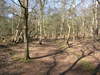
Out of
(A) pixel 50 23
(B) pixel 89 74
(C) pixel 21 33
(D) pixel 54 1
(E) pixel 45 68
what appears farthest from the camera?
(A) pixel 50 23

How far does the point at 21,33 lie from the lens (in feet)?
75.8

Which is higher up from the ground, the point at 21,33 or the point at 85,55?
the point at 21,33

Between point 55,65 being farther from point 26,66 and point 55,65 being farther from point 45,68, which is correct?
point 26,66

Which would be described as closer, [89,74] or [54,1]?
[89,74]

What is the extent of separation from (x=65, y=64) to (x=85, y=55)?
9.67 ft

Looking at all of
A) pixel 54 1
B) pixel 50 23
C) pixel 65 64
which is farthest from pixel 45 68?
pixel 50 23

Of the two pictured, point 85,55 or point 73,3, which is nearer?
point 85,55

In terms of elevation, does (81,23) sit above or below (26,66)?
above

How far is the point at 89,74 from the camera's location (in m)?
9.86

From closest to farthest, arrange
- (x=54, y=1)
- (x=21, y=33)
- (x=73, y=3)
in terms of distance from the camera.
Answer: (x=73, y=3) → (x=21, y=33) → (x=54, y=1)

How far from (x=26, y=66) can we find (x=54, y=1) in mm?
15930

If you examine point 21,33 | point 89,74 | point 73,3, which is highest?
point 73,3

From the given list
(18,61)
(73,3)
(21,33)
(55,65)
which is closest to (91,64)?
(55,65)

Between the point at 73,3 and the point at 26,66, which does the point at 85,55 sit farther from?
the point at 73,3
